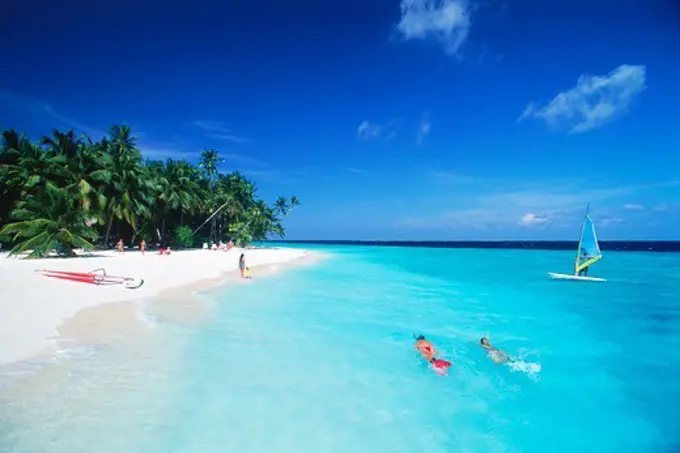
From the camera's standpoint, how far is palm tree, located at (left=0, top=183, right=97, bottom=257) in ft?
66.2

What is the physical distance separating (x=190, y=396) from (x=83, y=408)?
143cm

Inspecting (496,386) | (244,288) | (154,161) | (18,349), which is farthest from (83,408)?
(154,161)

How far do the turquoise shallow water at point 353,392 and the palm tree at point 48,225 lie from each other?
614 inches

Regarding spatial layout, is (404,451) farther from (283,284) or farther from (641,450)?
(283,284)

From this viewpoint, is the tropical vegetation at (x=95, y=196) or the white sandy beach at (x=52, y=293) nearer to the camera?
the white sandy beach at (x=52, y=293)

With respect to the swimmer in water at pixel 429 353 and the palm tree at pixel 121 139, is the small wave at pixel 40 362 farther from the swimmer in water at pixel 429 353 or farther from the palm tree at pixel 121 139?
the palm tree at pixel 121 139

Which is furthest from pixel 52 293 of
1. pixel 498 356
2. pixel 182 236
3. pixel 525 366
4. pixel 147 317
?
pixel 182 236

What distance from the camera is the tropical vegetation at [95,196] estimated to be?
21031 millimetres

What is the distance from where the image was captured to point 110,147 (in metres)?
33.6

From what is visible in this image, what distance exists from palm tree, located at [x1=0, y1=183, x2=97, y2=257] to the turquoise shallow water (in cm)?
1560

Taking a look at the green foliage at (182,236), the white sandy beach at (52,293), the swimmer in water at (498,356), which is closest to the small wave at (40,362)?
the white sandy beach at (52,293)

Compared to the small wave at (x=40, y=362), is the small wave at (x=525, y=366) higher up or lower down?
lower down

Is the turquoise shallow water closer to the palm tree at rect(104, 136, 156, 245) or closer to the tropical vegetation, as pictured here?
the tropical vegetation

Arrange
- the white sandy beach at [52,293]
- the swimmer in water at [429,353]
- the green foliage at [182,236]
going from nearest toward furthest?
the white sandy beach at [52,293] < the swimmer in water at [429,353] < the green foliage at [182,236]
